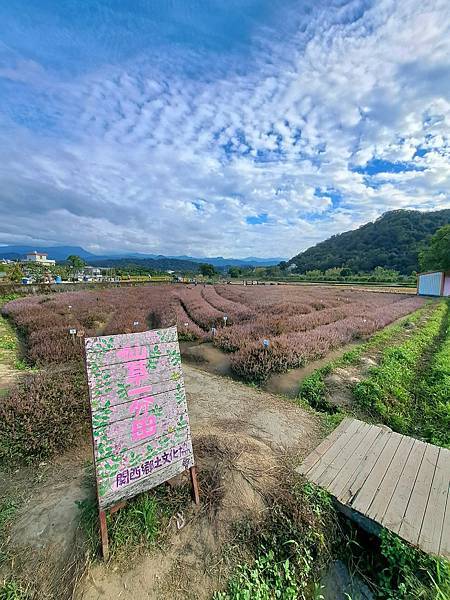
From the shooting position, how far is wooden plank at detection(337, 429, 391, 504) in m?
2.99

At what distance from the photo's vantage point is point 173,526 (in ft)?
8.38

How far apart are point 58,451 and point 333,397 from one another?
5136mm

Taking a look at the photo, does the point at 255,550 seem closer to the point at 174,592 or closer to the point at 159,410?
the point at 174,592

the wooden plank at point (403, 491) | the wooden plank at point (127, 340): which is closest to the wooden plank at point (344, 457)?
the wooden plank at point (403, 491)

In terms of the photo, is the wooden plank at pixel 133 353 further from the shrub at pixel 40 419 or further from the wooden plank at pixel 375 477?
the wooden plank at pixel 375 477

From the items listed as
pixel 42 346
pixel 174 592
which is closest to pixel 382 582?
pixel 174 592

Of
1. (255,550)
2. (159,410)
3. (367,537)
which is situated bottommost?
(367,537)

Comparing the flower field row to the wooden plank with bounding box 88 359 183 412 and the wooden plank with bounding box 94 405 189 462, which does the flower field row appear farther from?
the wooden plank with bounding box 88 359 183 412

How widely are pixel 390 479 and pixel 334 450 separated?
0.72m

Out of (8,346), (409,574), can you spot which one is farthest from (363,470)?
(8,346)

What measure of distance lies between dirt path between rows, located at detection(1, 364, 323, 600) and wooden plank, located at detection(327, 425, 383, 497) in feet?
1.99

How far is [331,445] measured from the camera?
3861mm

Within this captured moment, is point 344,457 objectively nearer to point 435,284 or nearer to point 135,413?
point 135,413

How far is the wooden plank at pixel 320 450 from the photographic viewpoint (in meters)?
3.41
